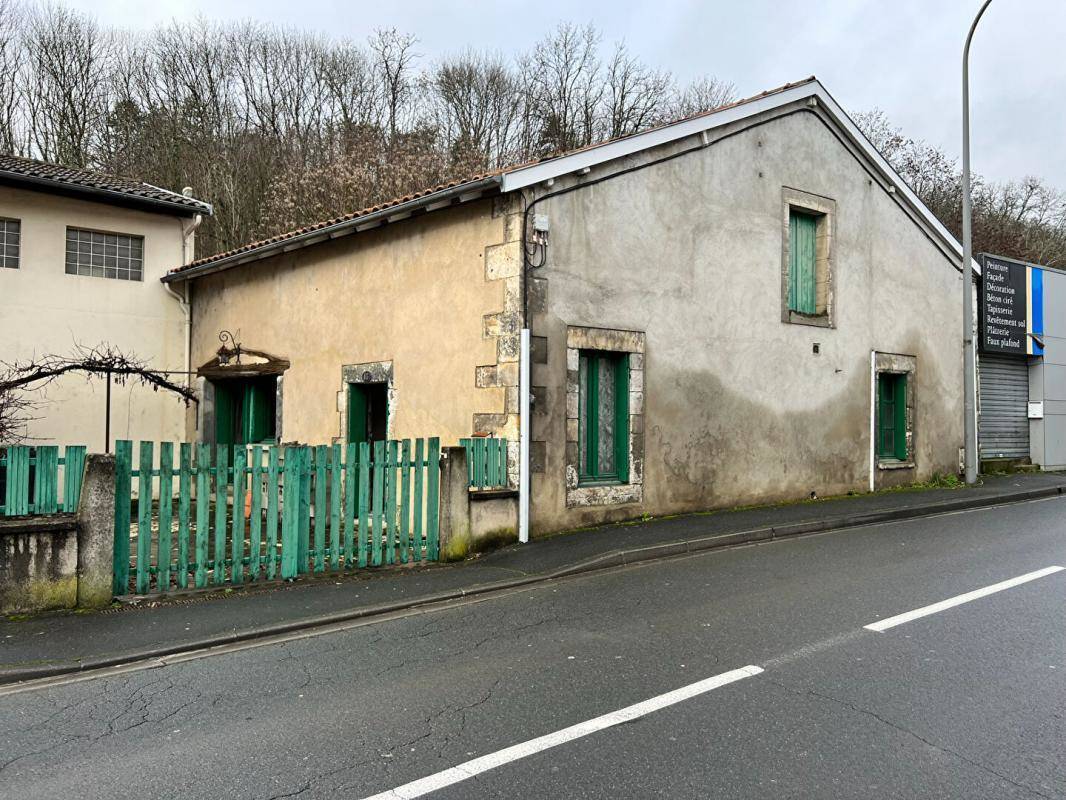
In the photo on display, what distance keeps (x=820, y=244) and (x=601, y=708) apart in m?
11.0

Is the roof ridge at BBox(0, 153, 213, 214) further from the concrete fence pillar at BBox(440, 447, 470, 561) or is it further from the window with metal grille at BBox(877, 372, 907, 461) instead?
the window with metal grille at BBox(877, 372, 907, 461)

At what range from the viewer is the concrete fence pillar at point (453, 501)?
8.21m

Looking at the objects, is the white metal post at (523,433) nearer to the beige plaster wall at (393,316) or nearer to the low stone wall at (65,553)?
the beige plaster wall at (393,316)

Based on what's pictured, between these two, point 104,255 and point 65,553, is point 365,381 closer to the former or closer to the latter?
point 65,553

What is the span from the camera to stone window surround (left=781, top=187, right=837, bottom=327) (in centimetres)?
1240

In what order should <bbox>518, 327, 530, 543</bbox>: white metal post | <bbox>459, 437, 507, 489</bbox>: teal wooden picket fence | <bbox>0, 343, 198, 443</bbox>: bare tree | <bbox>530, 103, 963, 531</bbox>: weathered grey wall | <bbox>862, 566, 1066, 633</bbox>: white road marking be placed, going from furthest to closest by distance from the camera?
<bbox>0, 343, 198, 443</bbox>: bare tree → <bbox>530, 103, 963, 531</bbox>: weathered grey wall → <bbox>518, 327, 530, 543</bbox>: white metal post → <bbox>459, 437, 507, 489</bbox>: teal wooden picket fence → <bbox>862, 566, 1066, 633</bbox>: white road marking

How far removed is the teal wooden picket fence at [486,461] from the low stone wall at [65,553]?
3546 millimetres

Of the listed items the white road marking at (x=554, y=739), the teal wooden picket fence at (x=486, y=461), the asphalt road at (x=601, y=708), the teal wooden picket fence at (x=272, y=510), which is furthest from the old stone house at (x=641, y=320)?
the white road marking at (x=554, y=739)

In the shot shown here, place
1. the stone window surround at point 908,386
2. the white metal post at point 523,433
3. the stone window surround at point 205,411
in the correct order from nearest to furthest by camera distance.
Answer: the white metal post at point 523,433 < the stone window surround at point 908,386 < the stone window surround at point 205,411

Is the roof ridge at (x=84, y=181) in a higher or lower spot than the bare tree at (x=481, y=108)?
lower

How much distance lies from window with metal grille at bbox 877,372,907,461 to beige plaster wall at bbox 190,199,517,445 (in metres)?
8.51

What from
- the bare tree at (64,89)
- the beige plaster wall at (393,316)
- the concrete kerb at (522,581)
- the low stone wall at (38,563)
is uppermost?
the bare tree at (64,89)

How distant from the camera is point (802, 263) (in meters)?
13.0

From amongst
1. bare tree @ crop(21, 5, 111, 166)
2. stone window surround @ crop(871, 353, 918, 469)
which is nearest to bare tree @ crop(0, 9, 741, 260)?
bare tree @ crop(21, 5, 111, 166)
